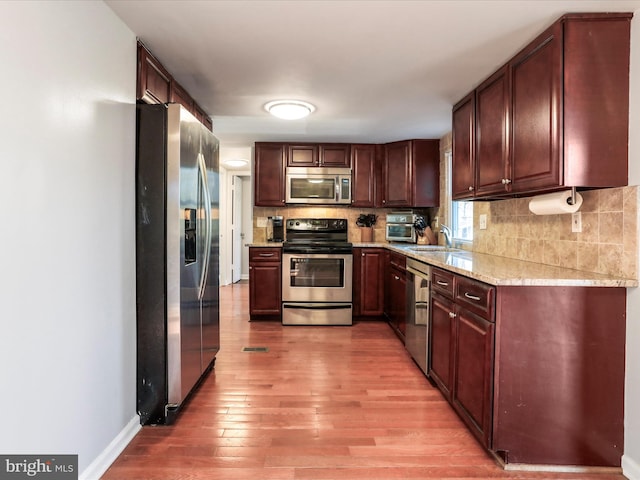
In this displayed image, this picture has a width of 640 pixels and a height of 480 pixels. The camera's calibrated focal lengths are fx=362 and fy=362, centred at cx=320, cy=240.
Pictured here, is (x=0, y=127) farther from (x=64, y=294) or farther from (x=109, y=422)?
(x=109, y=422)

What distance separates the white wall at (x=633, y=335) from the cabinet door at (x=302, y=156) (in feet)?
10.5

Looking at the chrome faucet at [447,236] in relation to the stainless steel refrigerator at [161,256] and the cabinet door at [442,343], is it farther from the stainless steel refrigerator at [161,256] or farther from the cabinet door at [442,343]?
the stainless steel refrigerator at [161,256]

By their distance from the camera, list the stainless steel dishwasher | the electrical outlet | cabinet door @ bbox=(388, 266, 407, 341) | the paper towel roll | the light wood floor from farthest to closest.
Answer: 1. cabinet door @ bbox=(388, 266, 407, 341)
2. the stainless steel dishwasher
3. the electrical outlet
4. the paper towel roll
5. the light wood floor

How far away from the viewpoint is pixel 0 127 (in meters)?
1.13

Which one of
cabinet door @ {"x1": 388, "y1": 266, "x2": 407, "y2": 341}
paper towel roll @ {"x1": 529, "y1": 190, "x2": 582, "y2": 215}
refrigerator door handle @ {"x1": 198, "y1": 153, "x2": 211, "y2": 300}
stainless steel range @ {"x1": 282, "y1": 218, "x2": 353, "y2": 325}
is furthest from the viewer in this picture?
stainless steel range @ {"x1": 282, "y1": 218, "x2": 353, "y2": 325}

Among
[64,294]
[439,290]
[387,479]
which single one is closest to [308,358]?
[439,290]

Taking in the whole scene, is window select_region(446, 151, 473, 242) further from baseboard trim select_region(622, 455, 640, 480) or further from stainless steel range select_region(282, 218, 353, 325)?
baseboard trim select_region(622, 455, 640, 480)

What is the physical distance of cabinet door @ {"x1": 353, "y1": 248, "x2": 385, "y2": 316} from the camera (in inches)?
168

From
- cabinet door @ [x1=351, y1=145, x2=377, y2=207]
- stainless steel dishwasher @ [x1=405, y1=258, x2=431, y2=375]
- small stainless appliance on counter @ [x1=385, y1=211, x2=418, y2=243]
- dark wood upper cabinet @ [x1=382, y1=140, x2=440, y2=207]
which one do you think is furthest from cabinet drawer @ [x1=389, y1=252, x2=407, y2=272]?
cabinet door @ [x1=351, y1=145, x2=377, y2=207]

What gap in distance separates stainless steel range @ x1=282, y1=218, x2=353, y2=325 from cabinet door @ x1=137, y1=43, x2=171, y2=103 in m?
2.17

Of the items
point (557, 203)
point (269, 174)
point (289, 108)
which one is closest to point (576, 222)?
point (557, 203)

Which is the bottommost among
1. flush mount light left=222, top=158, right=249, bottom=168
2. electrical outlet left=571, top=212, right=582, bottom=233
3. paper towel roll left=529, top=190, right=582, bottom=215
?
electrical outlet left=571, top=212, right=582, bottom=233

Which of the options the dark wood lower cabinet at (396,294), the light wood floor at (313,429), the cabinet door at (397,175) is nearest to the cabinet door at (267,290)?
the light wood floor at (313,429)

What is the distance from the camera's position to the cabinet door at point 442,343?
7.27 feet
